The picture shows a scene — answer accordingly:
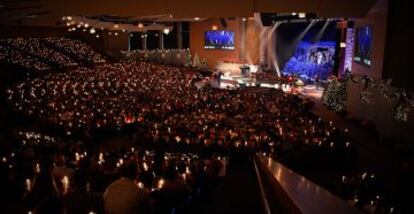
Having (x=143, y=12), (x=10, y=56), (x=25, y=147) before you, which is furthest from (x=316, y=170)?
(x=10, y=56)

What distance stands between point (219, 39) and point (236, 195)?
3573cm

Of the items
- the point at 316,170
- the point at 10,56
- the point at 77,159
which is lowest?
the point at 316,170

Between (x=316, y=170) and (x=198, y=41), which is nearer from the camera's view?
(x=316, y=170)

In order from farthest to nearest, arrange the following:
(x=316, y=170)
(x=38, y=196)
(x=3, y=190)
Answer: (x=316, y=170) → (x=3, y=190) → (x=38, y=196)

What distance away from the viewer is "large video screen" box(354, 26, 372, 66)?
1956 cm

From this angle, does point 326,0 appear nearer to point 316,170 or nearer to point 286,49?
point 316,170

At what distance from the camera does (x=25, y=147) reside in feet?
33.7

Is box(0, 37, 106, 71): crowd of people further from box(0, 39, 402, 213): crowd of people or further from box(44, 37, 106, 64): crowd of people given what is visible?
box(0, 39, 402, 213): crowd of people

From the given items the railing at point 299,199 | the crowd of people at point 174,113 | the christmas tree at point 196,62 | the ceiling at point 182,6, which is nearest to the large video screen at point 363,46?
the crowd of people at point 174,113

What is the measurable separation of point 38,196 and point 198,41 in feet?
135

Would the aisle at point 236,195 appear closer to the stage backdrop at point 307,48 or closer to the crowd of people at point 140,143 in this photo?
the crowd of people at point 140,143

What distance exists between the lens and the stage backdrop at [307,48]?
114 feet

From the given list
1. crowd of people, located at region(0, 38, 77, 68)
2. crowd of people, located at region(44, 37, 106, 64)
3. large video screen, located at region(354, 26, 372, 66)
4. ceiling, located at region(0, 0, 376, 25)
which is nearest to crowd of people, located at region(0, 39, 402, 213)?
ceiling, located at region(0, 0, 376, 25)

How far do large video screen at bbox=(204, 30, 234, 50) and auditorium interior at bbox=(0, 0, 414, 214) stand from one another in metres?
9.25
